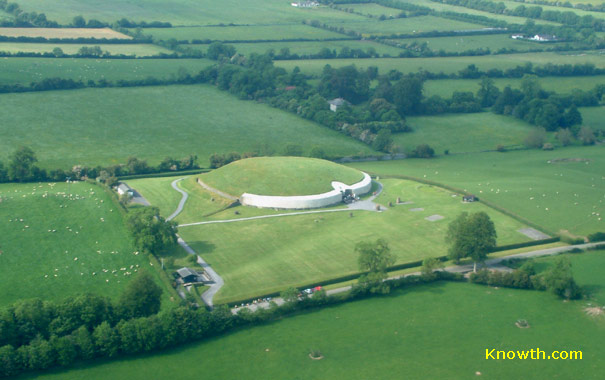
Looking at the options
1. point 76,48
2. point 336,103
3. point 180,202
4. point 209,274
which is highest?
point 76,48

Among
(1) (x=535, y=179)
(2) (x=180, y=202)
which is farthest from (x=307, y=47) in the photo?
(2) (x=180, y=202)

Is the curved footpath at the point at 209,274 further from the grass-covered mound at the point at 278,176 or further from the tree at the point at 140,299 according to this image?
the grass-covered mound at the point at 278,176

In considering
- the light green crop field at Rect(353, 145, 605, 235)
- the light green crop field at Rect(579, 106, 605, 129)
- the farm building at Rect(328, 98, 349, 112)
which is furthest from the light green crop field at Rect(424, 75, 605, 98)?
the light green crop field at Rect(353, 145, 605, 235)

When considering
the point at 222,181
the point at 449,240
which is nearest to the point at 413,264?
the point at 449,240

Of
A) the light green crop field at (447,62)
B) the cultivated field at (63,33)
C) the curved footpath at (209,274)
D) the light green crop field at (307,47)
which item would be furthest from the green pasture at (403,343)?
the cultivated field at (63,33)

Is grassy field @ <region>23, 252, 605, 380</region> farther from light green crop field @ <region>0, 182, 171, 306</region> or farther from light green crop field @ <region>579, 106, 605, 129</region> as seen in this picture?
light green crop field @ <region>579, 106, 605, 129</region>

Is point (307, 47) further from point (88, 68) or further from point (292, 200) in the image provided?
point (292, 200)
